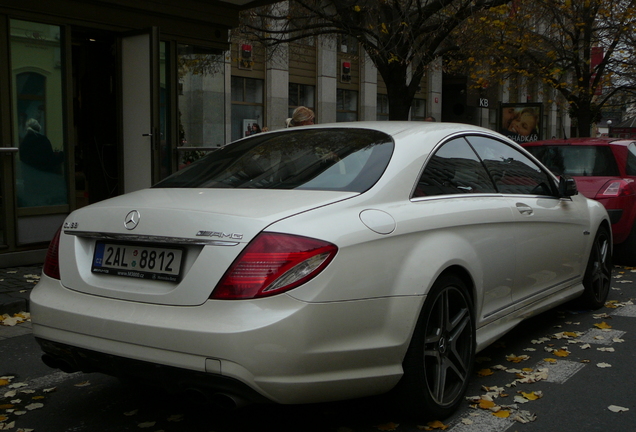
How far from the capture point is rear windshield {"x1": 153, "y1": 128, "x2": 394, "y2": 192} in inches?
143

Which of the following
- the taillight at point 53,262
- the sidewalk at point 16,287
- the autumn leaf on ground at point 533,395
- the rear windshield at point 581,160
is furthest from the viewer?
the rear windshield at point 581,160

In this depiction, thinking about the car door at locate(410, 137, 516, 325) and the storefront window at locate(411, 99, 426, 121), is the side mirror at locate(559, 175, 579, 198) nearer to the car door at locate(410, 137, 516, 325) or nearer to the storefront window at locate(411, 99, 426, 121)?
the car door at locate(410, 137, 516, 325)

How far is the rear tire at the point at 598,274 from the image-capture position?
6023 millimetres

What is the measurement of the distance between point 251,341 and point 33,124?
21.7 ft

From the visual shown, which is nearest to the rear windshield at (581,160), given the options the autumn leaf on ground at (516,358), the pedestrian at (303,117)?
the pedestrian at (303,117)

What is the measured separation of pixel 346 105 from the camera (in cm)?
2712

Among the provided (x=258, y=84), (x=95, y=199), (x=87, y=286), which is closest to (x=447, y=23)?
(x=95, y=199)

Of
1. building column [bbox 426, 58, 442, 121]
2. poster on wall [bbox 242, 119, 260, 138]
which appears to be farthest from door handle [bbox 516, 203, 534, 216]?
building column [bbox 426, 58, 442, 121]

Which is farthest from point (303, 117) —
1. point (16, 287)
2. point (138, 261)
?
point (138, 261)

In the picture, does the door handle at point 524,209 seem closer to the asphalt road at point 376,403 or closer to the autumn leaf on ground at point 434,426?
the asphalt road at point 376,403

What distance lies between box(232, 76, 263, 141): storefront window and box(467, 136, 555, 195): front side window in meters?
17.4

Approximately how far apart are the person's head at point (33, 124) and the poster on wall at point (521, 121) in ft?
57.0

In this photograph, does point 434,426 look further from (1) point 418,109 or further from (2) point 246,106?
(1) point 418,109

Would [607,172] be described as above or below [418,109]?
below
